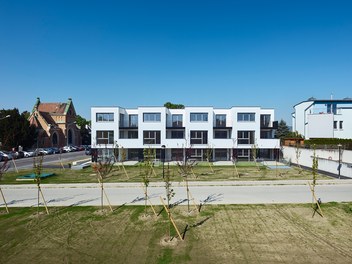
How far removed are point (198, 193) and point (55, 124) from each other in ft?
205

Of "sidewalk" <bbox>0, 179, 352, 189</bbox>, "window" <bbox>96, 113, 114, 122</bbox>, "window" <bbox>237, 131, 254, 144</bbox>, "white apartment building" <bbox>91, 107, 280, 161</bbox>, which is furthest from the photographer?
"window" <bbox>96, 113, 114, 122</bbox>

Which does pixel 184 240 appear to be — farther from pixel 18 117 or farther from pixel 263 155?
pixel 18 117

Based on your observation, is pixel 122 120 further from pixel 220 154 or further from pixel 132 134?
pixel 220 154

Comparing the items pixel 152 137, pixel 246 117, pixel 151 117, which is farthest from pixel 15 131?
pixel 246 117

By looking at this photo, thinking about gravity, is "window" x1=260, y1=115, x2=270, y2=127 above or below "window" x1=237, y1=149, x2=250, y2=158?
above

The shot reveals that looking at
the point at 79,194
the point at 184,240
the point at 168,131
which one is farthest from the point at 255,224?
the point at 168,131

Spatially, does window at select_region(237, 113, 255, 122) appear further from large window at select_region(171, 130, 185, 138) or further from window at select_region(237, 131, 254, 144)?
large window at select_region(171, 130, 185, 138)

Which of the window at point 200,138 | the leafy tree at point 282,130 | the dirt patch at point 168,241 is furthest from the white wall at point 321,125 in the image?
the dirt patch at point 168,241

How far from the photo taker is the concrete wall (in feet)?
84.7

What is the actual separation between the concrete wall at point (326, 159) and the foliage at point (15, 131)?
2120 inches

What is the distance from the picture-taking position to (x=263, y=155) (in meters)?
41.4

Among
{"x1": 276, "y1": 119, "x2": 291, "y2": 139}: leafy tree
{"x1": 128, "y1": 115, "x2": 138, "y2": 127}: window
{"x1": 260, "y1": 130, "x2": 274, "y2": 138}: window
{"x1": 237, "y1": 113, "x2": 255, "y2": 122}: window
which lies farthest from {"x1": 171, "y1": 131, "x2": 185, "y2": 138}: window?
{"x1": 276, "y1": 119, "x2": 291, "y2": 139}: leafy tree

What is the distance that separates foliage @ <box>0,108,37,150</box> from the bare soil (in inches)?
1719

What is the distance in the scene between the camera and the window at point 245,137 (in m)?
40.6
